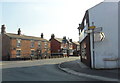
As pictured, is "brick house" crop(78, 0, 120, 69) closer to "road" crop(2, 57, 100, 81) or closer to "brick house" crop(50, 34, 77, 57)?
"road" crop(2, 57, 100, 81)

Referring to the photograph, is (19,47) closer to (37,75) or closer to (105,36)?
(37,75)

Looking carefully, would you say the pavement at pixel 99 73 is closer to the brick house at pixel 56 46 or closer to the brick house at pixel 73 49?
the brick house at pixel 56 46

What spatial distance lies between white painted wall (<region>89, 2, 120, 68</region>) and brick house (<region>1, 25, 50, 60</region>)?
27796 mm

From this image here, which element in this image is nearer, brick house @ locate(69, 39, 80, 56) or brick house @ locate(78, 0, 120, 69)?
brick house @ locate(78, 0, 120, 69)

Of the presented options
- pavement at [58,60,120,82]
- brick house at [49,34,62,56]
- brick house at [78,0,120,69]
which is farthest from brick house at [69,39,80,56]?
pavement at [58,60,120,82]

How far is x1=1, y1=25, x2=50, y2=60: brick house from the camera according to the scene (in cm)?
3825

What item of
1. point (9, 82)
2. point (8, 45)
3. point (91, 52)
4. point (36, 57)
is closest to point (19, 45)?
point (8, 45)

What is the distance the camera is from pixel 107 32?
15.6m

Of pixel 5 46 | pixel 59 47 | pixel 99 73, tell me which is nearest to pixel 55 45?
pixel 59 47

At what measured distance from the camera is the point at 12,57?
37.9 metres

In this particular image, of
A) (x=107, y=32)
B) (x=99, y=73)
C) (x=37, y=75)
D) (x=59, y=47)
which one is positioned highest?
(x=107, y=32)

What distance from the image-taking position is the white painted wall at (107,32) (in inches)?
606

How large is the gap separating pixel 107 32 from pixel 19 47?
3028 cm

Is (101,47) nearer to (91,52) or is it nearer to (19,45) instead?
(91,52)
